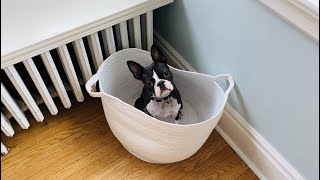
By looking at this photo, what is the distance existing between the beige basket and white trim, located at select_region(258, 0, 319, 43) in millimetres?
323

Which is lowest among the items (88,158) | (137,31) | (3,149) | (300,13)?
(88,158)

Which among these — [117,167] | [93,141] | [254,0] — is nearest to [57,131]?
[93,141]

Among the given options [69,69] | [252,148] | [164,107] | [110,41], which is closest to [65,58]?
[69,69]

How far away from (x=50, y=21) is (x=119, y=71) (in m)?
0.33

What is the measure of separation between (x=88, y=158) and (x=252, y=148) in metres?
0.59

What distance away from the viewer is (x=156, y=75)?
3.39 ft

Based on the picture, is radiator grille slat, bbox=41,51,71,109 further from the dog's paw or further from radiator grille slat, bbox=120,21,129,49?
the dog's paw

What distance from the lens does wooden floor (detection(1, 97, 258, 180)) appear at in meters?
1.16

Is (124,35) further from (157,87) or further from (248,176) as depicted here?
(248,176)

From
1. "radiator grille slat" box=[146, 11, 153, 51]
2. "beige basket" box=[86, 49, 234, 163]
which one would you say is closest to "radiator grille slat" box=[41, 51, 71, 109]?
"beige basket" box=[86, 49, 234, 163]

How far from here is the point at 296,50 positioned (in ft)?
2.59

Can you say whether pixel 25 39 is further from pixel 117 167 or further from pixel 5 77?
pixel 117 167

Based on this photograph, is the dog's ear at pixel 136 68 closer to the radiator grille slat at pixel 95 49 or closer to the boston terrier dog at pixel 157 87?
the boston terrier dog at pixel 157 87

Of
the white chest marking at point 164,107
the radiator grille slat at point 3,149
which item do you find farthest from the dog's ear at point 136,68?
the radiator grille slat at point 3,149
